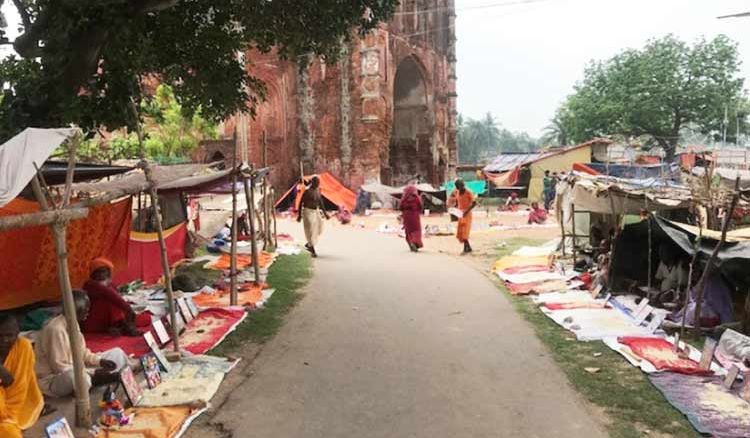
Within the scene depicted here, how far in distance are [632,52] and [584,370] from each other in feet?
125

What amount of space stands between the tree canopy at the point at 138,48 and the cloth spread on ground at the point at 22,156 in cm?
248

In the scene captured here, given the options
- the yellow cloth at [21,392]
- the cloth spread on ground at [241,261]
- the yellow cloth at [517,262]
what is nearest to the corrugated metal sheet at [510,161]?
the yellow cloth at [517,262]

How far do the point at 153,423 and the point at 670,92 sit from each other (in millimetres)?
38287

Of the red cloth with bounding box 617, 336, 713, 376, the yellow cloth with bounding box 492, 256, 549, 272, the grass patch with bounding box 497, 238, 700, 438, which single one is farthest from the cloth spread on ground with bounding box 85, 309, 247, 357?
the yellow cloth with bounding box 492, 256, 549, 272

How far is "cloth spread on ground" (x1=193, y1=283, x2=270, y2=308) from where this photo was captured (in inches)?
348

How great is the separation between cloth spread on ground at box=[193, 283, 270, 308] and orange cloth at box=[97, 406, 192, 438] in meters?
3.90

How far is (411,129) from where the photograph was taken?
3625 cm

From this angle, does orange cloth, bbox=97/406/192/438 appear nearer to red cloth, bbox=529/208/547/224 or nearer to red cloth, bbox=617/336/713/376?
red cloth, bbox=617/336/713/376

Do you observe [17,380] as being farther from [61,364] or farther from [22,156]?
[22,156]

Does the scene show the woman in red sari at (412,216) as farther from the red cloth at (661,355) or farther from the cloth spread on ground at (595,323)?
the red cloth at (661,355)

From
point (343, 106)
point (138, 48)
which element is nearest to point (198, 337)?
point (138, 48)

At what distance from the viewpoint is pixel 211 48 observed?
9.22 m

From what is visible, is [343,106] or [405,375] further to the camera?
[343,106]

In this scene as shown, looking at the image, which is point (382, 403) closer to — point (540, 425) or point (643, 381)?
point (540, 425)
